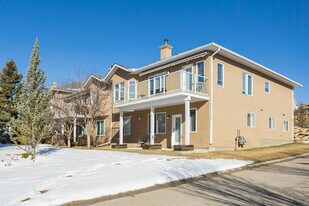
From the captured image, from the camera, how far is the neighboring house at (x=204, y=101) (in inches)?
641

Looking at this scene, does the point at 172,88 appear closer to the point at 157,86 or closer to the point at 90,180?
the point at 157,86

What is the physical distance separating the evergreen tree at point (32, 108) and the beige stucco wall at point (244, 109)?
9.81 meters

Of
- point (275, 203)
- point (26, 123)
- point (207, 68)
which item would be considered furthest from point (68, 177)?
point (207, 68)

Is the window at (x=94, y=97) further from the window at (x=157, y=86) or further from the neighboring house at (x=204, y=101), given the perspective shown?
the window at (x=157, y=86)

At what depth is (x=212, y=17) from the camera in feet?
68.4

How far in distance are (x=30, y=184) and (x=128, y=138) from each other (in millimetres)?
14811

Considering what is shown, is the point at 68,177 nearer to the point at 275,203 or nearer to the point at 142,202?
the point at 142,202

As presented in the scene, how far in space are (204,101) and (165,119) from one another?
374 centimetres

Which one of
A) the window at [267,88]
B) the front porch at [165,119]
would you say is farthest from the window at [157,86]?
the window at [267,88]

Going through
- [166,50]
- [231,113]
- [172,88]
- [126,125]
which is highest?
[166,50]

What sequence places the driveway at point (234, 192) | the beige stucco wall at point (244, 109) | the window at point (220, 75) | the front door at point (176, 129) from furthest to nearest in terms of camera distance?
1. the front door at point (176, 129)
2. the window at point (220, 75)
3. the beige stucco wall at point (244, 109)
4. the driveway at point (234, 192)

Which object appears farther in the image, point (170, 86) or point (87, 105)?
point (87, 105)

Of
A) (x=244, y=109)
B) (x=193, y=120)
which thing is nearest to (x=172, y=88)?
(x=193, y=120)

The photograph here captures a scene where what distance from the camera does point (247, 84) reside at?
1925cm
